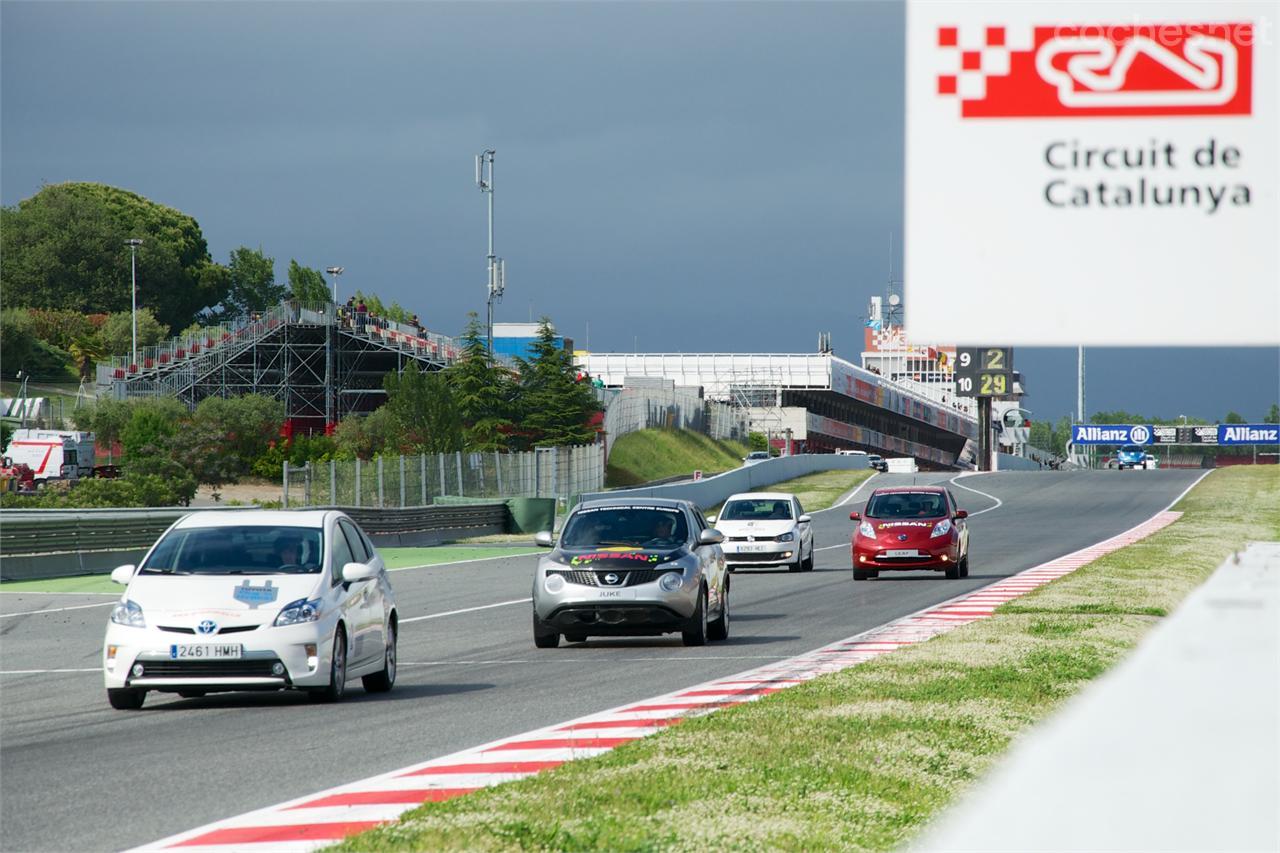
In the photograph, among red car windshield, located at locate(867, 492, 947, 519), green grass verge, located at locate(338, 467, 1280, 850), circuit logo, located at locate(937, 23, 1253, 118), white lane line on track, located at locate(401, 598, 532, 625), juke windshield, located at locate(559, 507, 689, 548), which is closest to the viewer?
circuit logo, located at locate(937, 23, 1253, 118)

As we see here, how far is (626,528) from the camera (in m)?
20.2

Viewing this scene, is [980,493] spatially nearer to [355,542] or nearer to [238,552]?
[355,542]

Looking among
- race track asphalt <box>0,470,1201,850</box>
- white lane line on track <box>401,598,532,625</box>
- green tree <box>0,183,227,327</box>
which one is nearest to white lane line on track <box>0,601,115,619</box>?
race track asphalt <box>0,470,1201,850</box>

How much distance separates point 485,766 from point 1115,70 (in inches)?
228

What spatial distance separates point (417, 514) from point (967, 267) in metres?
40.2

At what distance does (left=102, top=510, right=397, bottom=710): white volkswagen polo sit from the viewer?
13664mm

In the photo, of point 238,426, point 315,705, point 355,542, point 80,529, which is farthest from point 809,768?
point 238,426

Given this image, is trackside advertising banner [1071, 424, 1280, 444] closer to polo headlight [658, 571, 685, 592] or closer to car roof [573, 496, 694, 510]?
car roof [573, 496, 694, 510]

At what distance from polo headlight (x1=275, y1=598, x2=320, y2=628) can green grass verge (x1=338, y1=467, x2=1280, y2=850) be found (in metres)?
3.90

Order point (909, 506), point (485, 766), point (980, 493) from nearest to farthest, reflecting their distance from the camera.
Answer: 1. point (485, 766)
2. point (909, 506)
3. point (980, 493)

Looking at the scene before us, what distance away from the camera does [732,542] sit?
35.2 m

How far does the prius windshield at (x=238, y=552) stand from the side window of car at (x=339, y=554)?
0.17m

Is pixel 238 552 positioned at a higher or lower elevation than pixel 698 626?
higher

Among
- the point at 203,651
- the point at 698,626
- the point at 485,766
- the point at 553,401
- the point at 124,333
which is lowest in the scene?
the point at 698,626
